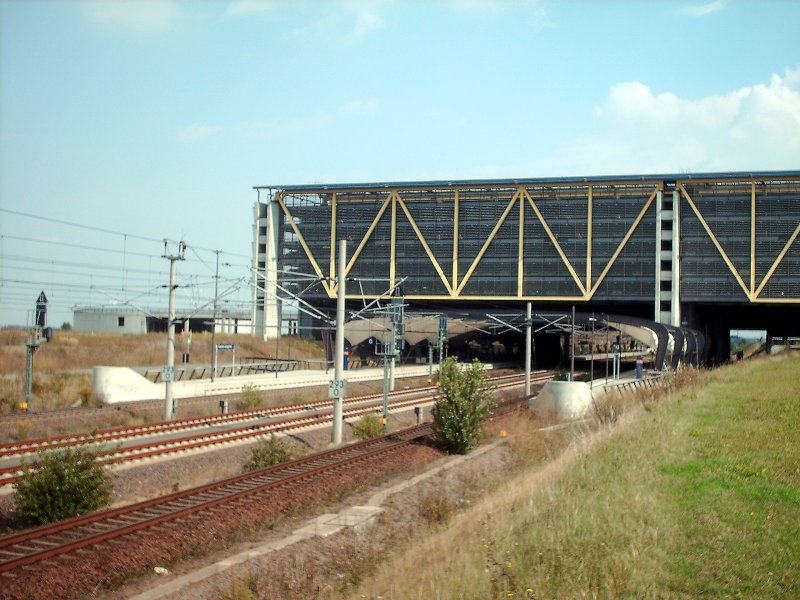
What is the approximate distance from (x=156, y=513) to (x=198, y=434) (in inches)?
466

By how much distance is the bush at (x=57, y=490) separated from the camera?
52.2ft

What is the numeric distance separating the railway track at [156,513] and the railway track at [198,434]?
91.1 inches

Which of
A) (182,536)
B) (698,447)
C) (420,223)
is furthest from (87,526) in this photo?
(420,223)

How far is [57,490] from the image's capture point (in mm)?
16016

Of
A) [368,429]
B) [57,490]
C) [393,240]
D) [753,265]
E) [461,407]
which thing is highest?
[393,240]

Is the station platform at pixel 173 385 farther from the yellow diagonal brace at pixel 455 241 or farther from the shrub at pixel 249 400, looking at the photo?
the yellow diagonal brace at pixel 455 241

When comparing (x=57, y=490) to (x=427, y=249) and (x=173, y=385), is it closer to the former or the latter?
(x=173, y=385)

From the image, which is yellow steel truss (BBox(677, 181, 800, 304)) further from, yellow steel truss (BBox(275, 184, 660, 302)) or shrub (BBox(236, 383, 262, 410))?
shrub (BBox(236, 383, 262, 410))

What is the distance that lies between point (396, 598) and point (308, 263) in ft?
249

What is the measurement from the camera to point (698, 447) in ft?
Result: 56.5

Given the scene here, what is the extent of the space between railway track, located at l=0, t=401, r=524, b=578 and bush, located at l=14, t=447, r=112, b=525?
1.26 m

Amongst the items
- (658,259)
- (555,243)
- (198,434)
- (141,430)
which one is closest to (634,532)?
(198,434)

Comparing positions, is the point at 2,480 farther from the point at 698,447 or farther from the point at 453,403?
the point at 698,447

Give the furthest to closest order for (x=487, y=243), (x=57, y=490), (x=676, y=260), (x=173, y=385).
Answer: (x=487, y=243), (x=676, y=260), (x=173, y=385), (x=57, y=490)
